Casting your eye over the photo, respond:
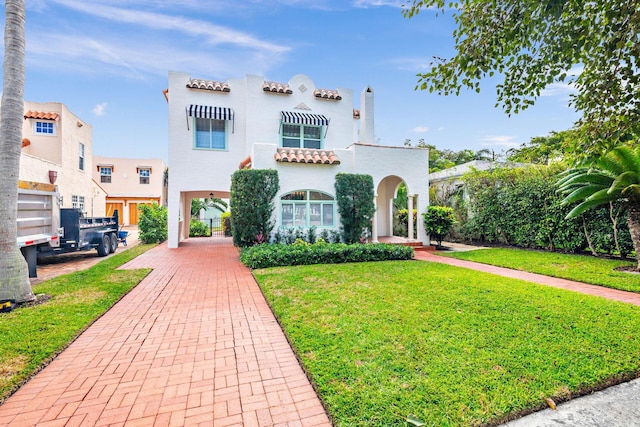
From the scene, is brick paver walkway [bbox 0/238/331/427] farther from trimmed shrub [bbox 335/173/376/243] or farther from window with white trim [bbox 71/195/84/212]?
window with white trim [bbox 71/195/84/212]

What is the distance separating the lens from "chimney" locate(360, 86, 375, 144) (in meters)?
18.8

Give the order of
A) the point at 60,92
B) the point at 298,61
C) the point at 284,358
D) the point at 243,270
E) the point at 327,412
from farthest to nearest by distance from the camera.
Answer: the point at 60,92
the point at 298,61
the point at 243,270
the point at 284,358
the point at 327,412

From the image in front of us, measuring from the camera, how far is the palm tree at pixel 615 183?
A: 887 cm

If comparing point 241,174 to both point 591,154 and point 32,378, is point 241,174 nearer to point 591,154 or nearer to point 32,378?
point 32,378

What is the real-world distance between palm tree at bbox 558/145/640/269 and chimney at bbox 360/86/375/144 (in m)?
10.9

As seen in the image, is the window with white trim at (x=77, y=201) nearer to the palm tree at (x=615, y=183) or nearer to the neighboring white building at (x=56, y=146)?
the neighboring white building at (x=56, y=146)

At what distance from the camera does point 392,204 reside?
2105 cm

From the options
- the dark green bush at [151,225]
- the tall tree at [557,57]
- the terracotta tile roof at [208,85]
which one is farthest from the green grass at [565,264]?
the dark green bush at [151,225]

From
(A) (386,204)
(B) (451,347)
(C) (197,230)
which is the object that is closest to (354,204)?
(A) (386,204)

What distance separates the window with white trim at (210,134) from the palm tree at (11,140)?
34.8ft

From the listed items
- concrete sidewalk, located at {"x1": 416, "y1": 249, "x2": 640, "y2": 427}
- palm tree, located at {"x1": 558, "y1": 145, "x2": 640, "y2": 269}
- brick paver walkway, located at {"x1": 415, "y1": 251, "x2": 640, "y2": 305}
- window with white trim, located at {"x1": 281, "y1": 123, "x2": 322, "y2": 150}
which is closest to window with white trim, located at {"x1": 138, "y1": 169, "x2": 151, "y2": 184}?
window with white trim, located at {"x1": 281, "y1": 123, "x2": 322, "y2": 150}

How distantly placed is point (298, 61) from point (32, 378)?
1812cm

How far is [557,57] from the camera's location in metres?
3.68

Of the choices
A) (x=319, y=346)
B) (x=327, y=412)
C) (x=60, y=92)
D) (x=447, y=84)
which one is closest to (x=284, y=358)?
(x=319, y=346)
